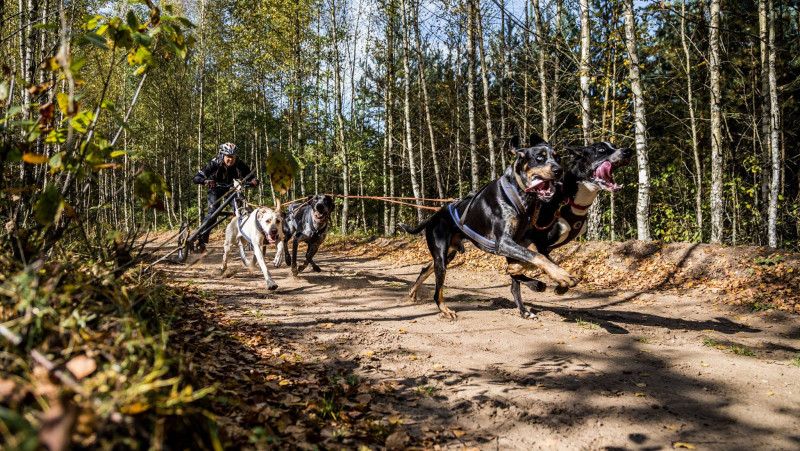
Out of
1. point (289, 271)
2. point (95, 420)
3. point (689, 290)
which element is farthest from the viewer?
point (289, 271)

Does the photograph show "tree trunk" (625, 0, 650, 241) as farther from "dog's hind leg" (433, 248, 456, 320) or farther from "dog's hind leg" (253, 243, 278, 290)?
"dog's hind leg" (253, 243, 278, 290)

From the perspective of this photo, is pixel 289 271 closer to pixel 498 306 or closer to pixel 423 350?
pixel 498 306

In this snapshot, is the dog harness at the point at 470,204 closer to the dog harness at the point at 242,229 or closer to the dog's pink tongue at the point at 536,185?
the dog's pink tongue at the point at 536,185

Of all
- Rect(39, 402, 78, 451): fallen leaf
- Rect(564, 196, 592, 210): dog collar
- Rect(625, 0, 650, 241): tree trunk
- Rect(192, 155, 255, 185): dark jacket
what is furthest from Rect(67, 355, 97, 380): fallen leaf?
Rect(625, 0, 650, 241): tree trunk

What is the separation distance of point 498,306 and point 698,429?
351 cm

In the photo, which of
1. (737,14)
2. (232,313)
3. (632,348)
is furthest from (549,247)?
(737,14)

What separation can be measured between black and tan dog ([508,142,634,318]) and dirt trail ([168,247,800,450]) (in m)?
0.71

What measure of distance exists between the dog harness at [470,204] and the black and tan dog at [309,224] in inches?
107

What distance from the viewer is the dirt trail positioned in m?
2.61

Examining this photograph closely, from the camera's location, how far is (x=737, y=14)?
12.9m

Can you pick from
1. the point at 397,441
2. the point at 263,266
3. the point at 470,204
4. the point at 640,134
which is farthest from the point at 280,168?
the point at 640,134

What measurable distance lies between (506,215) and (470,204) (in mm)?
743

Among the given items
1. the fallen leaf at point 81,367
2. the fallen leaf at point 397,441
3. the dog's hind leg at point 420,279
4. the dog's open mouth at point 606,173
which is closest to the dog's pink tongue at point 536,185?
the dog's open mouth at point 606,173

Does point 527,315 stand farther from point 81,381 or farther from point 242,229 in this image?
point 242,229
